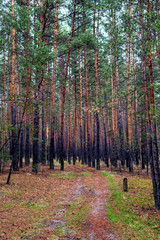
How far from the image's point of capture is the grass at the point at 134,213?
6.20 m

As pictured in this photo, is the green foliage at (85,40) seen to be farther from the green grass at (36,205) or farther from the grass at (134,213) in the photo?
the green grass at (36,205)

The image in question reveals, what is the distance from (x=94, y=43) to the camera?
59.4ft

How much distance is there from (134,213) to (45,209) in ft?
11.6

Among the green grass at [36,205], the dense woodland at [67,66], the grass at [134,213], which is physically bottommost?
the grass at [134,213]

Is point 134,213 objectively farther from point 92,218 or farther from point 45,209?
point 45,209

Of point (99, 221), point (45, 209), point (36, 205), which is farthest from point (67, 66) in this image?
point (99, 221)

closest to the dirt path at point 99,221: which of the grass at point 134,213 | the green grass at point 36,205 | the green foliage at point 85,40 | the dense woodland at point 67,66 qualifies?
the grass at point 134,213

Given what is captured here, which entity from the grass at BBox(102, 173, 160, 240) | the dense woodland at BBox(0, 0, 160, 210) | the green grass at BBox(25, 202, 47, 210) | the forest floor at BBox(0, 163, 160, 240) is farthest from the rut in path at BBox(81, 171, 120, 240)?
the dense woodland at BBox(0, 0, 160, 210)

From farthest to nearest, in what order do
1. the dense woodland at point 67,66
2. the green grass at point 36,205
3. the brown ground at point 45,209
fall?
the dense woodland at point 67,66 → the green grass at point 36,205 → the brown ground at point 45,209

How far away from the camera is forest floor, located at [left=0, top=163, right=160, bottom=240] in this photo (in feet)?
19.3

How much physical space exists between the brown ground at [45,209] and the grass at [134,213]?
1.33 feet

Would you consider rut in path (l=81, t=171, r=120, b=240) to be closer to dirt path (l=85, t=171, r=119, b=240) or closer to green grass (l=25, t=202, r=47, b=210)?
dirt path (l=85, t=171, r=119, b=240)

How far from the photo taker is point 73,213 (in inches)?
299

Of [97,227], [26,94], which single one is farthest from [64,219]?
[26,94]
